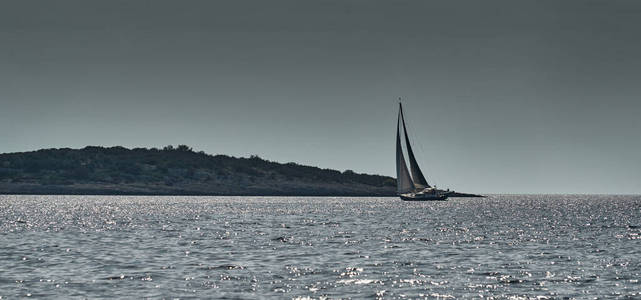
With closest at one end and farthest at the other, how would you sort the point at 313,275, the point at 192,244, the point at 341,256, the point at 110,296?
the point at 110,296, the point at 313,275, the point at 341,256, the point at 192,244

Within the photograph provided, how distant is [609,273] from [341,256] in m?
17.8

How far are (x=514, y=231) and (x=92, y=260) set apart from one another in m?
52.0

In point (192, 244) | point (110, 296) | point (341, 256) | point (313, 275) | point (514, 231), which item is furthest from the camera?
point (514, 231)

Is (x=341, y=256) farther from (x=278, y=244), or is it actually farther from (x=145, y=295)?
(x=145, y=295)

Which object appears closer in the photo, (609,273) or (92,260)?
(609,273)

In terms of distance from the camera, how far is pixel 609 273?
165 ft

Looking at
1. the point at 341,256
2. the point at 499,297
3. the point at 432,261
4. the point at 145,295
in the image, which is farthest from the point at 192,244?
the point at 499,297

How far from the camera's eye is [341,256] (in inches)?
2352

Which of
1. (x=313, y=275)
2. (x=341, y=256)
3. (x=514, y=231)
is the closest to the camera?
(x=313, y=275)

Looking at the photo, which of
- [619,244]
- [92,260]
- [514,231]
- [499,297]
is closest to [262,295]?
[499,297]

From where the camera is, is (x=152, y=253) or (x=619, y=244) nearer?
(x=152, y=253)

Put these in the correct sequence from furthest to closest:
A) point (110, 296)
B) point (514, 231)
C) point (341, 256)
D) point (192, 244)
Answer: point (514, 231), point (192, 244), point (341, 256), point (110, 296)

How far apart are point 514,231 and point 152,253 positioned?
46.0 metres

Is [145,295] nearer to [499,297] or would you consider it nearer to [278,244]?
[499,297]
